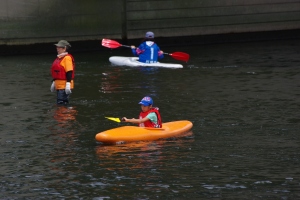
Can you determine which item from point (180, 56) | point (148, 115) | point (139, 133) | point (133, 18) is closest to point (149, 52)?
point (180, 56)

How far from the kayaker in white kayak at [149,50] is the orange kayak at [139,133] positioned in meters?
10.1

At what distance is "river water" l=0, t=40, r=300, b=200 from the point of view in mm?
11680

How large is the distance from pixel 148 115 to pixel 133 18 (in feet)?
58.2

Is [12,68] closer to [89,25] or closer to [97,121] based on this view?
[89,25]

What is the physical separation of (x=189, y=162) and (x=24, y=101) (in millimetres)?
7576

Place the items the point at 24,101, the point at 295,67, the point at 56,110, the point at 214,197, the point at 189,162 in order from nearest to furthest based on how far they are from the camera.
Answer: the point at 214,197
the point at 189,162
the point at 56,110
the point at 24,101
the point at 295,67

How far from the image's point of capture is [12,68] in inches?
1008

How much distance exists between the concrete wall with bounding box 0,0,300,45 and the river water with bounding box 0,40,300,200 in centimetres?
425

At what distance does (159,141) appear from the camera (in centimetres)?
1456

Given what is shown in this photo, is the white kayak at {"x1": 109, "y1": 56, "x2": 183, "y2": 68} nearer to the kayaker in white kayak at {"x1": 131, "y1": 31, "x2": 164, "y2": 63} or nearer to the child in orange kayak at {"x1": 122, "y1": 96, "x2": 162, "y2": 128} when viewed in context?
the kayaker in white kayak at {"x1": 131, "y1": 31, "x2": 164, "y2": 63}

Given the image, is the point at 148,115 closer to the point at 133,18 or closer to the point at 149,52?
the point at 149,52

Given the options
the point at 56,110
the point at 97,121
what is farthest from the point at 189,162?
the point at 56,110

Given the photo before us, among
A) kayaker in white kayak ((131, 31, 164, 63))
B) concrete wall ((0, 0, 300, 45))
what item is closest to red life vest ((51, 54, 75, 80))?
kayaker in white kayak ((131, 31, 164, 63))

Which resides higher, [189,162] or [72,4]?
[72,4]
